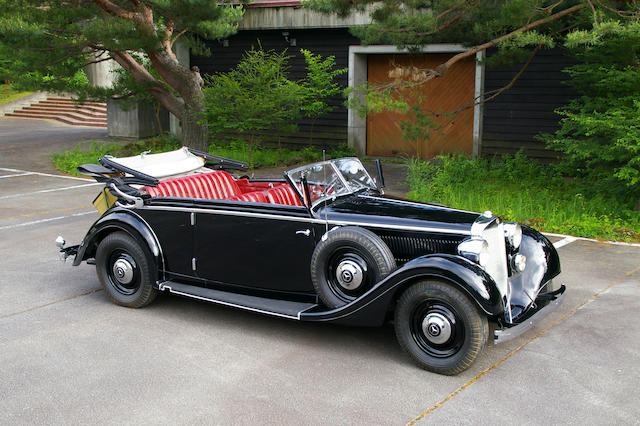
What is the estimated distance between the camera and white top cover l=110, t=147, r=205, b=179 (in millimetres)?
6785

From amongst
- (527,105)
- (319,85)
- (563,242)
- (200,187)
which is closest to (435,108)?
(527,105)

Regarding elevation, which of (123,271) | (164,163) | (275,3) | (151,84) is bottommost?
(123,271)

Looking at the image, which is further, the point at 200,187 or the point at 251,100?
the point at 251,100

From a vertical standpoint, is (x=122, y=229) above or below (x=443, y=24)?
below

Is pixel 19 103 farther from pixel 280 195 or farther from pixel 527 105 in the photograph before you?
pixel 280 195

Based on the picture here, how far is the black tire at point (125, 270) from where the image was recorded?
242 inches

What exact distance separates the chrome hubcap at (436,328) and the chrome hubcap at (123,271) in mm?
2937

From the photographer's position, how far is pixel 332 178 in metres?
5.93

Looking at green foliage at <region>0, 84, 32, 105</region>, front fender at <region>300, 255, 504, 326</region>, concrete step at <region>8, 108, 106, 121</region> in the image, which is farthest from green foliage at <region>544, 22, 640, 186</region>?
green foliage at <region>0, 84, 32, 105</region>

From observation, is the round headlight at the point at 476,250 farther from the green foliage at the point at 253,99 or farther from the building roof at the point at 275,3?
the building roof at the point at 275,3

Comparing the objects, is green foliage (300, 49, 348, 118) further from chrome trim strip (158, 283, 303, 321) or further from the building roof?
chrome trim strip (158, 283, 303, 321)

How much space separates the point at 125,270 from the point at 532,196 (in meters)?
6.92

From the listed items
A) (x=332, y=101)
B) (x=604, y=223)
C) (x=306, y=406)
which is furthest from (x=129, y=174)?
(x=332, y=101)

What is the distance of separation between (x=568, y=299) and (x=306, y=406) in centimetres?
326
